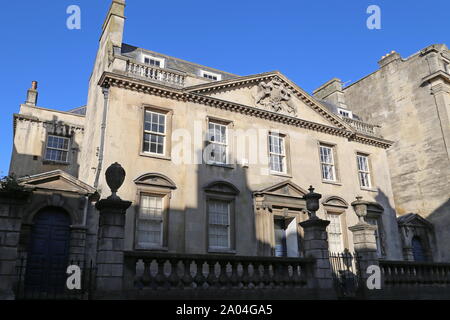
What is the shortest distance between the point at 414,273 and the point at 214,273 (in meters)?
7.81

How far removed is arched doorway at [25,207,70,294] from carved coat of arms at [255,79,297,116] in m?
11.1

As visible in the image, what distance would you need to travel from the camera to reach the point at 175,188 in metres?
16.0

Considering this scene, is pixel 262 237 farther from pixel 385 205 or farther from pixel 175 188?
pixel 385 205

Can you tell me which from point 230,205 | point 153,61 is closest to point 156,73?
point 153,61

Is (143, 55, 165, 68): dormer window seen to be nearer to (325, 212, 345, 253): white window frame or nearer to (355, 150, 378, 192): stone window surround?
(325, 212, 345, 253): white window frame

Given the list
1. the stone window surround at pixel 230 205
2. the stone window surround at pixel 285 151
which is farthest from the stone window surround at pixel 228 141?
the stone window surround at pixel 285 151

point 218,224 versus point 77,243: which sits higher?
point 218,224

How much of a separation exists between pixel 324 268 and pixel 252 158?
8.57 metres

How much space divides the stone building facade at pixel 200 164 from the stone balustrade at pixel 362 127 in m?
0.21

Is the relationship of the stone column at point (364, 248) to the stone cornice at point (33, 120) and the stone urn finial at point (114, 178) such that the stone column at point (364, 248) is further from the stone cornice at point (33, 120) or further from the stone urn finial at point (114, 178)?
the stone cornice at point (33, 120)

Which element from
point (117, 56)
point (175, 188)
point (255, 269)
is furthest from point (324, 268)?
point (117, 56)

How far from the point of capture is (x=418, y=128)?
25.8m

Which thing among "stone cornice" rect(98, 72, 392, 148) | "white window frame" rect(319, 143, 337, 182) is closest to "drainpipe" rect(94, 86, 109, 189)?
"stone cornice" rect(98, 72, 392, 148)

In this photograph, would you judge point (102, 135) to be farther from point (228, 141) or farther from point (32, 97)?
point (32, 97)
